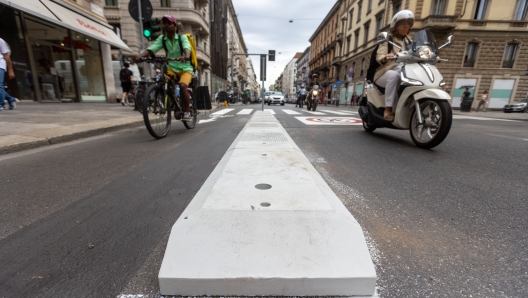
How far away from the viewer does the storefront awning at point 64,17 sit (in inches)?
295

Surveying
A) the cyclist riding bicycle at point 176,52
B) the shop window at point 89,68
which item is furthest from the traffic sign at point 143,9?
the shop window at point 89,68

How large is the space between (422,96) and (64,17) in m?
12.1

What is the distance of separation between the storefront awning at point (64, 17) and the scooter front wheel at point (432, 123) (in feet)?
35.7

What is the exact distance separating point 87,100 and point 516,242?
47.5ft

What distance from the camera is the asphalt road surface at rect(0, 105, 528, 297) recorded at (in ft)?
2.74

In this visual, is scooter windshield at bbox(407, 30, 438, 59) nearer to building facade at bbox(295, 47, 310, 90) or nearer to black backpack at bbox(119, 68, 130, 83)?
black backpack at bbox(119, 68, 130, 83)

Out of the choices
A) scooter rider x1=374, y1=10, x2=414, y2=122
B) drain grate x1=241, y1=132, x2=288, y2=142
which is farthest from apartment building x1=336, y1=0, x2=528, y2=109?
drain grate x1=241, y1=132, x2=288, y2=142

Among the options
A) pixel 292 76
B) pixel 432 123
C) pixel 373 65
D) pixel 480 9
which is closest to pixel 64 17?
pixel 373 65

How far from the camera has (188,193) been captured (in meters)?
1.60

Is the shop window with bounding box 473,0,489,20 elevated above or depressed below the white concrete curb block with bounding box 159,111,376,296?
above

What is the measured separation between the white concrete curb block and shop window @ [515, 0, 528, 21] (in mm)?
30603

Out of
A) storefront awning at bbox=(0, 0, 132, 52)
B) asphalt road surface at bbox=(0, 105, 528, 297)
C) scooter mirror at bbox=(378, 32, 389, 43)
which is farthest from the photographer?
storefront awning at bbox=(0, 0, 132, 52)

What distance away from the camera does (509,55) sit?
68.1ft

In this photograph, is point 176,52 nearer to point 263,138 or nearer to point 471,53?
point 263,138
